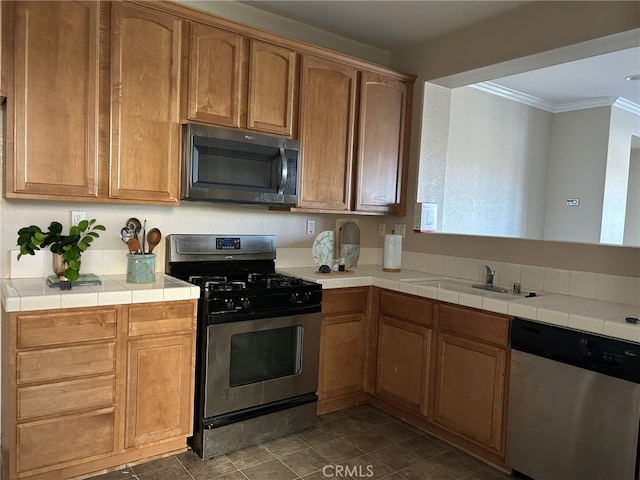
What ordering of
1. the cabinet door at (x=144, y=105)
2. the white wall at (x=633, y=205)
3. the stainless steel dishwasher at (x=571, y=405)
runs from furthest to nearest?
the white wall at (x=633, y=205), the cabinet door at (x=144, y=105), the stainless steel dishwasher at (x=571, y=405)

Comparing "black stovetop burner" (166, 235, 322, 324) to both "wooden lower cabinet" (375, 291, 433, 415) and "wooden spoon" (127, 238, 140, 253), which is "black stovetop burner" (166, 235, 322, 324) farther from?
"wooden lower cabinet" (375, 291, 433, 415)

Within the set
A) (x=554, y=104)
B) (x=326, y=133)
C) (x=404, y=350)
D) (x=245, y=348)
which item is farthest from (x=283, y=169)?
(x=554, y=104)

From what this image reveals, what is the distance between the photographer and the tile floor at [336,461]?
231 cm

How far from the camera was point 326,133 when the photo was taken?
3.11 m

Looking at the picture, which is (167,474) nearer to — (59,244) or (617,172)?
(59,244)

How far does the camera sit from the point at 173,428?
94.4 inches

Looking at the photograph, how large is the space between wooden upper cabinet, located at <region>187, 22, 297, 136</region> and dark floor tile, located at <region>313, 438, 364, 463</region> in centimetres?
184

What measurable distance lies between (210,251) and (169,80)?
102cm

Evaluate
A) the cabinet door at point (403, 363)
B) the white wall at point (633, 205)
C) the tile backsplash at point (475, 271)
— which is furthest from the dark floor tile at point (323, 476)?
the white wall at point (633, 205)

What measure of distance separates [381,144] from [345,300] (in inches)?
45.9

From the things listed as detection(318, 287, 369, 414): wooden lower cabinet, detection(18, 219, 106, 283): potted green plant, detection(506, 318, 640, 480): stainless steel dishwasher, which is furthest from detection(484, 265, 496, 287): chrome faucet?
detection(18, 219, 106, 283): potted green plant

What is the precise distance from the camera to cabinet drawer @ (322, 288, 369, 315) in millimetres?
2928

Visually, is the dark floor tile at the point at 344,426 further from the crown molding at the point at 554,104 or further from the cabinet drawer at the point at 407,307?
the crown molding at the point at 554,104

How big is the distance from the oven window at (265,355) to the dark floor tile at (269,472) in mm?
413
